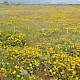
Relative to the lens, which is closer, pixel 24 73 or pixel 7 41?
pixel 24 73

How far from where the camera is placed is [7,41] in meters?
7.81

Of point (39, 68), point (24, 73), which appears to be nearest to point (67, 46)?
point (39, 68)

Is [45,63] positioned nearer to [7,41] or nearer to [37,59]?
[37,59]

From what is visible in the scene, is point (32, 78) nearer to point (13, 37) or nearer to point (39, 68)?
point (39, 68)

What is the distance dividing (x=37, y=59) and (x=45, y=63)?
406 millimetres

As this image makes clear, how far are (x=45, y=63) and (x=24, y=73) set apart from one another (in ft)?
2.42

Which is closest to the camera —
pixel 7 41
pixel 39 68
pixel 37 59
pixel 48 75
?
pixel 48 75

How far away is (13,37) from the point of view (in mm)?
8086

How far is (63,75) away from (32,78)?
2.30 feet

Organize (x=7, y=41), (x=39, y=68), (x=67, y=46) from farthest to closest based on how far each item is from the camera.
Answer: (x=7, y=41), (x=67, y=46), (x=39, y=68)

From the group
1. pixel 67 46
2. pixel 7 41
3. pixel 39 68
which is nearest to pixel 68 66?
pixel 39 68

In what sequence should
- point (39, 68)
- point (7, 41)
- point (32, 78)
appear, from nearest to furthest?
point (32, 78)
point (39, 68)
point (7, 41)

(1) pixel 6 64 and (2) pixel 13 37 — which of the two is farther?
(2) pixel 13 37

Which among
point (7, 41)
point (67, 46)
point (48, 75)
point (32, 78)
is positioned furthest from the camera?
point (7, 41)
